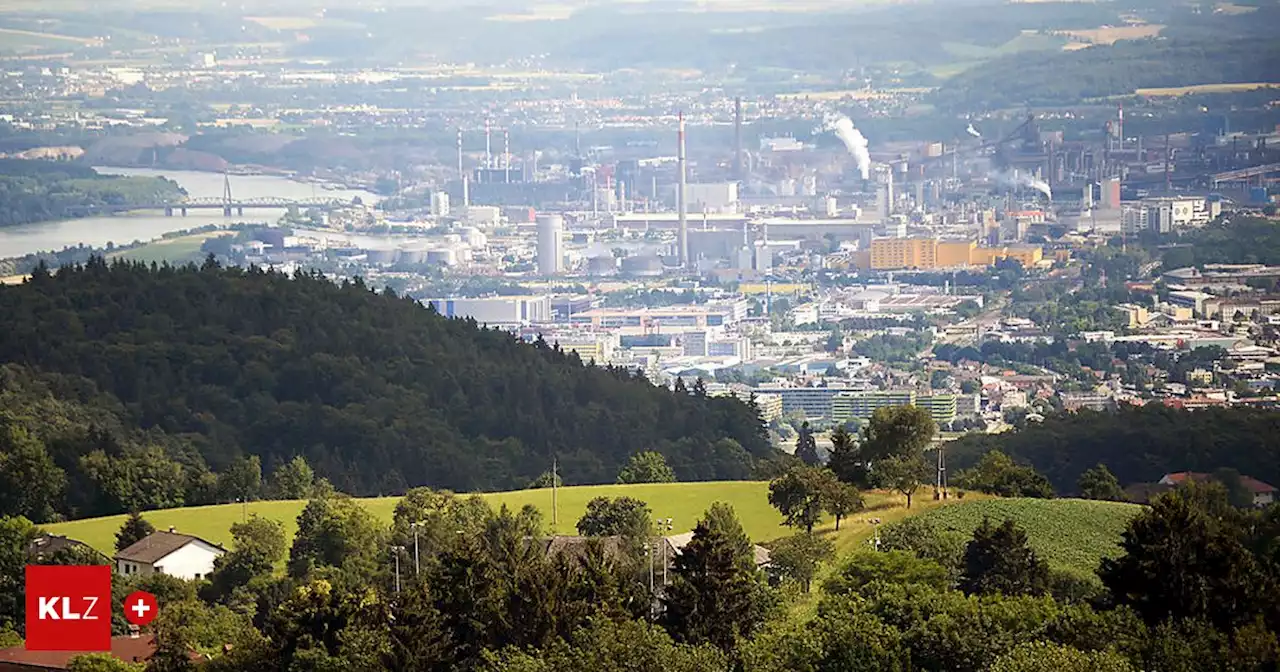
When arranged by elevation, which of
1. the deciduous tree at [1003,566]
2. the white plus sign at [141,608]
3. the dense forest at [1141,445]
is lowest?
the dense forest at [1141,445]

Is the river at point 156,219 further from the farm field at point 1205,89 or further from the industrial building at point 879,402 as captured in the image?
the farm field at point 1205,89

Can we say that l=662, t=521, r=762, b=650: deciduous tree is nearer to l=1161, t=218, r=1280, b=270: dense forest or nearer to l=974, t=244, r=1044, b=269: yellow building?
l=1161, t=218, r=1280, b=270: dense forest

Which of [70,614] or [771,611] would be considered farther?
[70,614]

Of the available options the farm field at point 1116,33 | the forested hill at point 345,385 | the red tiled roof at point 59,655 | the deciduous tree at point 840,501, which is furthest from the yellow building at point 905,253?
the red tiled roof at point 59,655

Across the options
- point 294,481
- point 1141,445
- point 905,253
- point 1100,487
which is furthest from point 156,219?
point 1100,487

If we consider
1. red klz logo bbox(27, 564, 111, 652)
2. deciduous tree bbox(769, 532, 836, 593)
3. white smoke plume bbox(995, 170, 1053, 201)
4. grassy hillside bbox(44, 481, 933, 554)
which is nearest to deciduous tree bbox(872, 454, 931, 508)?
grassy hillside bbox(44, 481, 933, 554)

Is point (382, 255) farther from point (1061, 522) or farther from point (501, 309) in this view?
point (1061, 522)

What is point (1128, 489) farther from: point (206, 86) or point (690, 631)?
point (206, 86)
